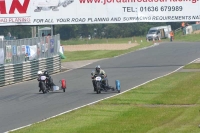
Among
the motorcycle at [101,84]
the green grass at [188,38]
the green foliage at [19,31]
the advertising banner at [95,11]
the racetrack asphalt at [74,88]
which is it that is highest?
the advertising banner at [95,11]

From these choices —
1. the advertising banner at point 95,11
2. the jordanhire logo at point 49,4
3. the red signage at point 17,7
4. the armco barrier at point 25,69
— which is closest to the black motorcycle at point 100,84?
the armco barrier at point 25,69

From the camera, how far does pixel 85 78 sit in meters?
32.4

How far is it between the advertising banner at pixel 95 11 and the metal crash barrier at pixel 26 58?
1.61m

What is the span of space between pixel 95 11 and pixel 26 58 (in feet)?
17.1

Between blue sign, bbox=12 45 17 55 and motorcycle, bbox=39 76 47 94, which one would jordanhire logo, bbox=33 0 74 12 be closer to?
blue sign, bbox=12 45 17 55

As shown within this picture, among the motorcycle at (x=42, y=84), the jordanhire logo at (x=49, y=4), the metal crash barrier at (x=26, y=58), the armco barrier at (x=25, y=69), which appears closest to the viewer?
the motorcycle at (x=42, y=84)

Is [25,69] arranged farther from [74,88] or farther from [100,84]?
[100,84]

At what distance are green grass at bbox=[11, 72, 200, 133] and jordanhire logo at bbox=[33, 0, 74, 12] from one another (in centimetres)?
1269

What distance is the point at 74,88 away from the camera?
27578 mm

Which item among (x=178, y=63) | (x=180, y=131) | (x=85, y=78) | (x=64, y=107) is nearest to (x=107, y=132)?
(x=180, y=131)

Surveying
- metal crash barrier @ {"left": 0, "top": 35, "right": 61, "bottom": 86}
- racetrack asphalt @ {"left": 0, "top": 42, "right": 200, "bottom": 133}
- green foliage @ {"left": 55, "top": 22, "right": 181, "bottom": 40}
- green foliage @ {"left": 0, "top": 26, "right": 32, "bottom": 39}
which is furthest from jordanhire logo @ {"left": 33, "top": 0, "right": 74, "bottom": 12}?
green foliage @ {"left": 55, "top": 22, "right": 181, "bottom": 40}

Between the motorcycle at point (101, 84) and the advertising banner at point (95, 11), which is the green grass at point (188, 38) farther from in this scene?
the motorcycle at point (101, 84)

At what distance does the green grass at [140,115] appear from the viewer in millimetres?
15402

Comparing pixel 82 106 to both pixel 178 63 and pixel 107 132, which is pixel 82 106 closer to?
pixel 107 132
